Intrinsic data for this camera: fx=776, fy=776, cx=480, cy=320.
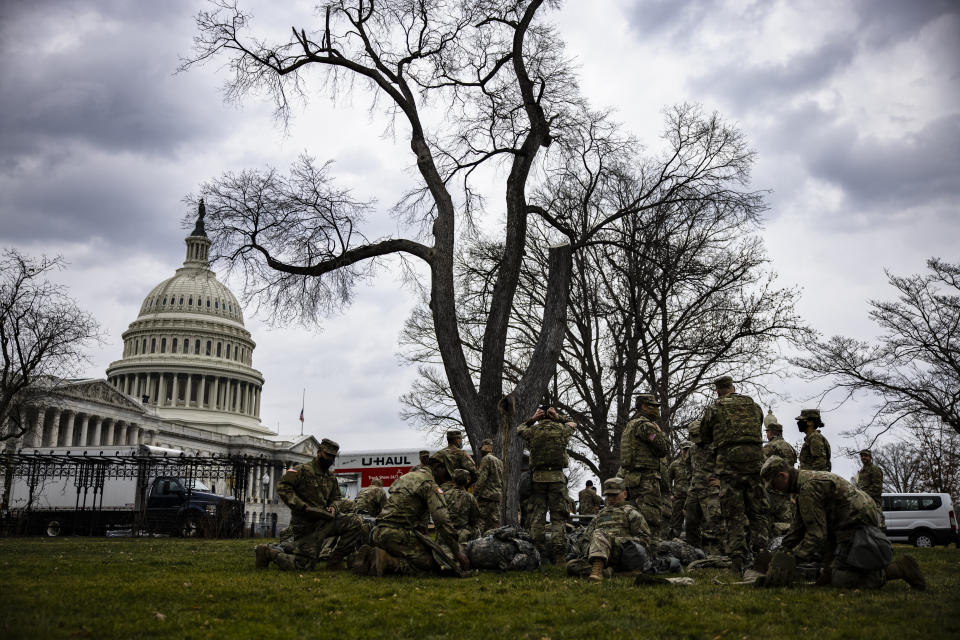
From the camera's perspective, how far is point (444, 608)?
7062 mm

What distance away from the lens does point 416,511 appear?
32.6 feet

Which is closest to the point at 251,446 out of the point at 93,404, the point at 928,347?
the point at 93,404

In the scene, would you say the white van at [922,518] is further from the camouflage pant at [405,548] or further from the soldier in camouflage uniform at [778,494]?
the camouflage pant at [405,548]

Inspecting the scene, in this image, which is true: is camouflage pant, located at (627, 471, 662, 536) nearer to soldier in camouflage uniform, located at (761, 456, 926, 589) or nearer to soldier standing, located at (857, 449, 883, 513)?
soldier in camouflage uniform, located at (761, 456, 926, 589)

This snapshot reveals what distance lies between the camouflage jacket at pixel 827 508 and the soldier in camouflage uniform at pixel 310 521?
237 inches

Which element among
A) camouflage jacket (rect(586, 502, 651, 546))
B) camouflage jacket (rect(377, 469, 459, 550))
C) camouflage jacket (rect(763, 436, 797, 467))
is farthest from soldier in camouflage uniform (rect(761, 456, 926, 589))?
camouflage jacket (rect(763, 436, 797, 467))

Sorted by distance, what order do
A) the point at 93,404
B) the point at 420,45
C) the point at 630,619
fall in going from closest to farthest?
the point at 630,619 < the point at 420,45 < the point at 93,404

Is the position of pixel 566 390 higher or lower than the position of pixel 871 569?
higher

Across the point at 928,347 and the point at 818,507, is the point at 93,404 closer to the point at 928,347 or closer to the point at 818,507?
the point at 928,347

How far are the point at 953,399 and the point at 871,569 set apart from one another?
66.2 ft

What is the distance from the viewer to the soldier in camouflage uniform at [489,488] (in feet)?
48.1

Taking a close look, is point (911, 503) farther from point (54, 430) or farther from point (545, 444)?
point (54, 430)

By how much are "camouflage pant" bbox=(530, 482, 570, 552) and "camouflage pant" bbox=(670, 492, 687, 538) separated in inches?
190

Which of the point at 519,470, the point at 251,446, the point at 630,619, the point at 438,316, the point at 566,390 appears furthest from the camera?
the point at 251,446
